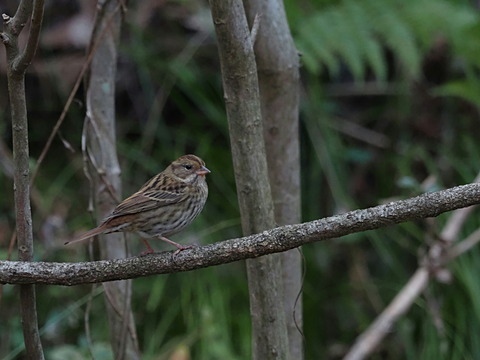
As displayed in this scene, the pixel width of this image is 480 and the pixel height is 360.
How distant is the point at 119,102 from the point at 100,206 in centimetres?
246

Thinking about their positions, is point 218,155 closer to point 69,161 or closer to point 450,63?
point 69,161

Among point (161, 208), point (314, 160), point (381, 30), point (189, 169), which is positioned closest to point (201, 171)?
point (189, 169)

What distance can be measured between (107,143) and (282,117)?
816 mm

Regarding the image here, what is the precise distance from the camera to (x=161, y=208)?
9.68ft

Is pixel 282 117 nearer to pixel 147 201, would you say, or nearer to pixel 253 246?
pixel 147 201

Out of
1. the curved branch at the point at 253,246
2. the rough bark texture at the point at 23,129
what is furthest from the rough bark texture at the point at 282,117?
the rough bark texture at the point at 23,129

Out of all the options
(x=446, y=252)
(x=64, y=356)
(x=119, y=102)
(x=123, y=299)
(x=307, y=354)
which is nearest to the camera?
(x=123, y=299)

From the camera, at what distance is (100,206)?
10.7 feet

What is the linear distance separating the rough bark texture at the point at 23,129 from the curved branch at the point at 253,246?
16 cm

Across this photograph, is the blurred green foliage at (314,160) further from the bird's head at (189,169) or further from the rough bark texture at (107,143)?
the bird's head at (189,169)

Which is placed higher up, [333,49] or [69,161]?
[333,49]

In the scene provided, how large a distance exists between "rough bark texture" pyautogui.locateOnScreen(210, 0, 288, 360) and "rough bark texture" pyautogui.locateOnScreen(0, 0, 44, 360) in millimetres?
527

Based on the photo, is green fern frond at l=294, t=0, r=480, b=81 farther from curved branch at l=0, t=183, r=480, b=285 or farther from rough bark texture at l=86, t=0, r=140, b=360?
curved branch at l=0, t=183, r=480, b=285

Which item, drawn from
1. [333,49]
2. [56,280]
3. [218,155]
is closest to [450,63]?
[333,49]
